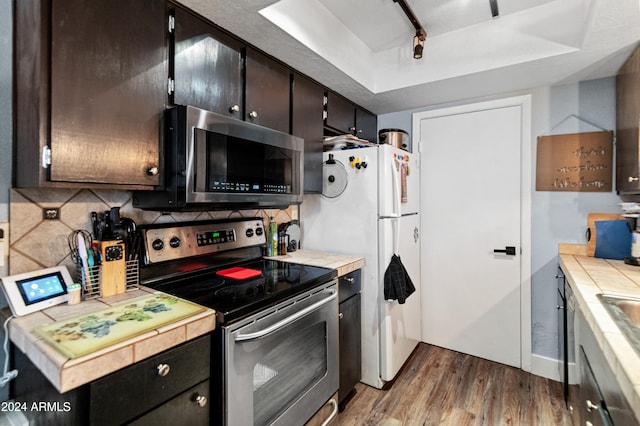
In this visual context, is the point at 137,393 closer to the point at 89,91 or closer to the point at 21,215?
the point at 21,215

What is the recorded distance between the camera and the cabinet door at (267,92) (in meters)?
1.64

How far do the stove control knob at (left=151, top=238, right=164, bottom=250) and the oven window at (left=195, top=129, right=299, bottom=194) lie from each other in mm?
408

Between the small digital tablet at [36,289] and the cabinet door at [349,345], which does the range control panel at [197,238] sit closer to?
the small digital tablet at [36,289]

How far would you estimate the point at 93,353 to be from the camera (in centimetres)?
77

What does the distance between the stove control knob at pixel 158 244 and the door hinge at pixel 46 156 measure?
21.6 inches

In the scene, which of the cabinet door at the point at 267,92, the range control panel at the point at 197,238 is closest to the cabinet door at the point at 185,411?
the range control panel at the point at 197,238

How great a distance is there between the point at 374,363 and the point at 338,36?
2.21m

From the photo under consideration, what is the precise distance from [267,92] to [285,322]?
4.11 ft

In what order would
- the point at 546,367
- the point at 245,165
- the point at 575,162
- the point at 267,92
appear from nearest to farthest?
1. the point at 245,165
2. the point at 267,92
3. the point at 575,162
4. the point at 546,367

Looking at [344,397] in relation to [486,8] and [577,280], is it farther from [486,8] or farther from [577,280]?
[486,8]

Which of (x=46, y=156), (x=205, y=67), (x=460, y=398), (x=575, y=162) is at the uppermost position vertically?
(x=205, y=67)

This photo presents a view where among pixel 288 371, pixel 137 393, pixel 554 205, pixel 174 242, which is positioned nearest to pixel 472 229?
pixel 554 205

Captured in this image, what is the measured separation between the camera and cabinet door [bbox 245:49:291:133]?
1641 mm

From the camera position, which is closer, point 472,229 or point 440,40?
point 440,40
